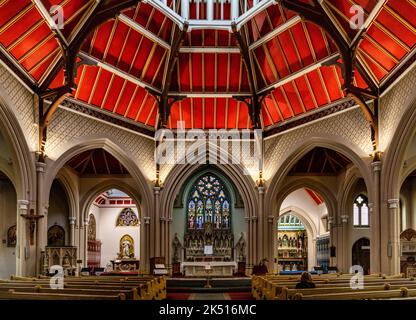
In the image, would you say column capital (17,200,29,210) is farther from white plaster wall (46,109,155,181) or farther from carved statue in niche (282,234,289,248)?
carved statue in niche (282,234,289,248)

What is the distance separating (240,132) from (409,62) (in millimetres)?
9137

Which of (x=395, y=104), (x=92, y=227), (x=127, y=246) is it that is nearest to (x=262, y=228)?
(x=395, y=104)

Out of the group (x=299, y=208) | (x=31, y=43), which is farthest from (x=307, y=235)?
(x=31, y=43)

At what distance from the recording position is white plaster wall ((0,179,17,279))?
21.2 m

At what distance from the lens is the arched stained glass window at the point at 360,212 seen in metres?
24.2

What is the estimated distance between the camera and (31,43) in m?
15.4

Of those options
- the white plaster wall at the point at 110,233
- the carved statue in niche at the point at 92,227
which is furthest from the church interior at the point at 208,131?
the white plaster wall at the point at 110,233

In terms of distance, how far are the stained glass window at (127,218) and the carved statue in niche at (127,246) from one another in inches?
26.2

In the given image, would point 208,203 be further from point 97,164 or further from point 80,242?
point 80,242

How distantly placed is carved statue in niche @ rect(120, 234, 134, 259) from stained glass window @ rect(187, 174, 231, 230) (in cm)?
720

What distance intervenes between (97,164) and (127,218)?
312 inches

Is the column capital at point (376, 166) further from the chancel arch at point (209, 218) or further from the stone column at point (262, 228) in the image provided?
the chancel arch at point (209, 218)

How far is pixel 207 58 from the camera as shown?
20.8 meters
